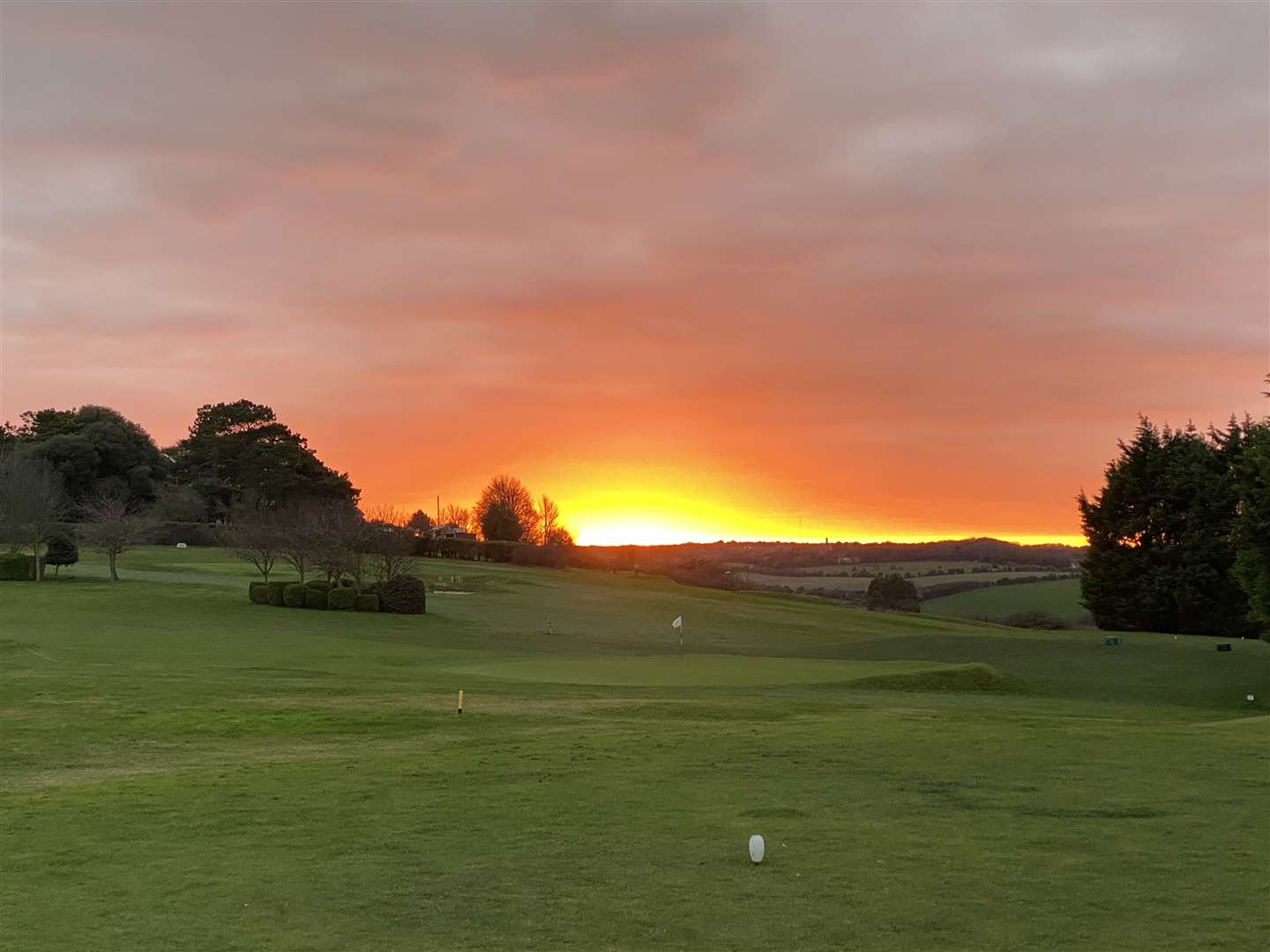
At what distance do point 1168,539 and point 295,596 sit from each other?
51961mm

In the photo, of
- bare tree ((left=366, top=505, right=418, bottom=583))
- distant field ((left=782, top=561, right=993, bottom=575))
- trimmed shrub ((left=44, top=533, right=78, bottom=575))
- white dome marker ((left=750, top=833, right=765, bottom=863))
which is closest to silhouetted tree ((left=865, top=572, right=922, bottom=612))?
distant field ((left=782, top=561, right=993, bottom=575))

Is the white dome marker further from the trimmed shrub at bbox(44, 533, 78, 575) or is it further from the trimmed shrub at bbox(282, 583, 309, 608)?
the trimmed shrub at bbox(44, 533, 78, 575)

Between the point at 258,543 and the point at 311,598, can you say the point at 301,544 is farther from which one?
the point at 311,598

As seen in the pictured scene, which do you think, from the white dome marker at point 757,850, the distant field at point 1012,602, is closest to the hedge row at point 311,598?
the white dome marker at point 757,850

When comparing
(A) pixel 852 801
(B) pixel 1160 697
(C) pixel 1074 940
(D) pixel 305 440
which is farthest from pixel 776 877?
(D) pixel 305 440

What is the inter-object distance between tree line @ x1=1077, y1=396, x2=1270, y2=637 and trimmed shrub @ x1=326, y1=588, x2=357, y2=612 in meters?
45.5

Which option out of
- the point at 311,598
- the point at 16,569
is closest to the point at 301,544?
the point at 311,598

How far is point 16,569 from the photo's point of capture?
65500mm

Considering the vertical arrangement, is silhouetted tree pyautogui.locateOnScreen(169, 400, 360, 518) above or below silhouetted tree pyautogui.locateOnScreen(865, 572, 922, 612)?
above

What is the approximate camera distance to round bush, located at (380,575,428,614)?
60.3 m

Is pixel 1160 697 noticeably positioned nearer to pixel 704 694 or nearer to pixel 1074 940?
pixel 704 694

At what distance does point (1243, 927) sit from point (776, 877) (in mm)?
4005

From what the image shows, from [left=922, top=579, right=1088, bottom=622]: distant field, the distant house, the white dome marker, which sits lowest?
[left=922, top=579, right=1088, bottom=622]: distant field

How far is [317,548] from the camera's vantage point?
6488 cm
